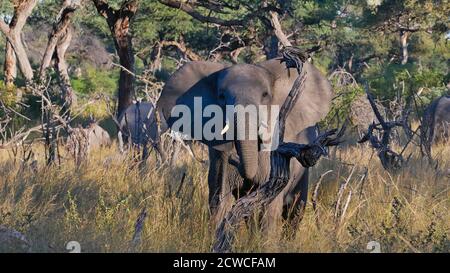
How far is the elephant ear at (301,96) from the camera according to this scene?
5957 mm

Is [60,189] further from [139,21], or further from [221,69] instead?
[139,21]

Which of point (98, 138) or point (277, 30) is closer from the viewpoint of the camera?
point (277, 30)

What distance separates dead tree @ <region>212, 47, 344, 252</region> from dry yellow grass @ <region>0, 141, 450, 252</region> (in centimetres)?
13

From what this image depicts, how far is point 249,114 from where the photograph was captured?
5.45 m

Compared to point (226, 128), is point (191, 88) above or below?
above

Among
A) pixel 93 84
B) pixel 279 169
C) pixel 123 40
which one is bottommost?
pixel 279 169

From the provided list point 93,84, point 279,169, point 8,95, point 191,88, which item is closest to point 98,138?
point 8,95

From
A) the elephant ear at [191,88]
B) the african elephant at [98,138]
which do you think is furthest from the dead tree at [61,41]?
the elephant ear at [191,88]

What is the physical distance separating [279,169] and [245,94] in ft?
2.87

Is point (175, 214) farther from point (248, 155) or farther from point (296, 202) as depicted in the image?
point (296, 202)

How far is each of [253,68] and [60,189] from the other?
6.84 feet

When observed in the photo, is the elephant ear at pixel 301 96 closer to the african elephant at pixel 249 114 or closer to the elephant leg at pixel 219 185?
the african elephant at pixel 249 114
